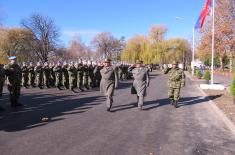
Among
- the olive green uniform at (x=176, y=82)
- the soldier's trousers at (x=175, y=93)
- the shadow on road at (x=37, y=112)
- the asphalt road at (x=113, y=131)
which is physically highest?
the olive green uniform at (x=176, y=82)

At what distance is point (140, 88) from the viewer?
38.4 ft

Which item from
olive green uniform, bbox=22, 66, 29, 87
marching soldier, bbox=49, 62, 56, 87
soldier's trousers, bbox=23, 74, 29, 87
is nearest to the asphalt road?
marching soldier, bbox=49, 62, 56, 87

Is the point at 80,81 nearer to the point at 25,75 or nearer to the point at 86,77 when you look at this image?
the point at 86,77

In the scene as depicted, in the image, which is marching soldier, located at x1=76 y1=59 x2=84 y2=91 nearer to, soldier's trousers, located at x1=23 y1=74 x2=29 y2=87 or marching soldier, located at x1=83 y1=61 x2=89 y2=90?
marching soldier, located at x1=83 y1=61 x2=89 y2=90

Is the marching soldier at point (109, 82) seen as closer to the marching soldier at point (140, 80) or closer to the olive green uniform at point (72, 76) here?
the marching soldier at point (140, 80)

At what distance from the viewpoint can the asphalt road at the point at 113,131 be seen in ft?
21.0

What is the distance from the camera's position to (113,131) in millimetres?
8023

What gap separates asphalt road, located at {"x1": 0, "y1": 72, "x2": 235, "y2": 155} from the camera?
6398 millimetres

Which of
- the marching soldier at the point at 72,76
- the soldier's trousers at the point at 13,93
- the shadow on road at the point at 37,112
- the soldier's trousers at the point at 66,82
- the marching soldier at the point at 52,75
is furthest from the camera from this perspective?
the marching soldier at the point at 52,75

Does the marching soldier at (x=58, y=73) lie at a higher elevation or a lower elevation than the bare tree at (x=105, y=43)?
lower

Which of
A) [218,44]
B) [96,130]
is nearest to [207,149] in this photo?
[96,130]

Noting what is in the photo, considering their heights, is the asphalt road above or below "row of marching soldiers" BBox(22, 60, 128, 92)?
below

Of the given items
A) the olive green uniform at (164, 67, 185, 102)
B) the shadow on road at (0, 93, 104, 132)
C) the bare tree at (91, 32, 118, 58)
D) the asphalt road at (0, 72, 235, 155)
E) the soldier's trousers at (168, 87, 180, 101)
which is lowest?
the asphalt road at (0, 72, 235, 155)

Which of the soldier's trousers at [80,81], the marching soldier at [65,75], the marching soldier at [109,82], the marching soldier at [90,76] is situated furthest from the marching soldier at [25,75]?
the marching soldier at [109,82]
